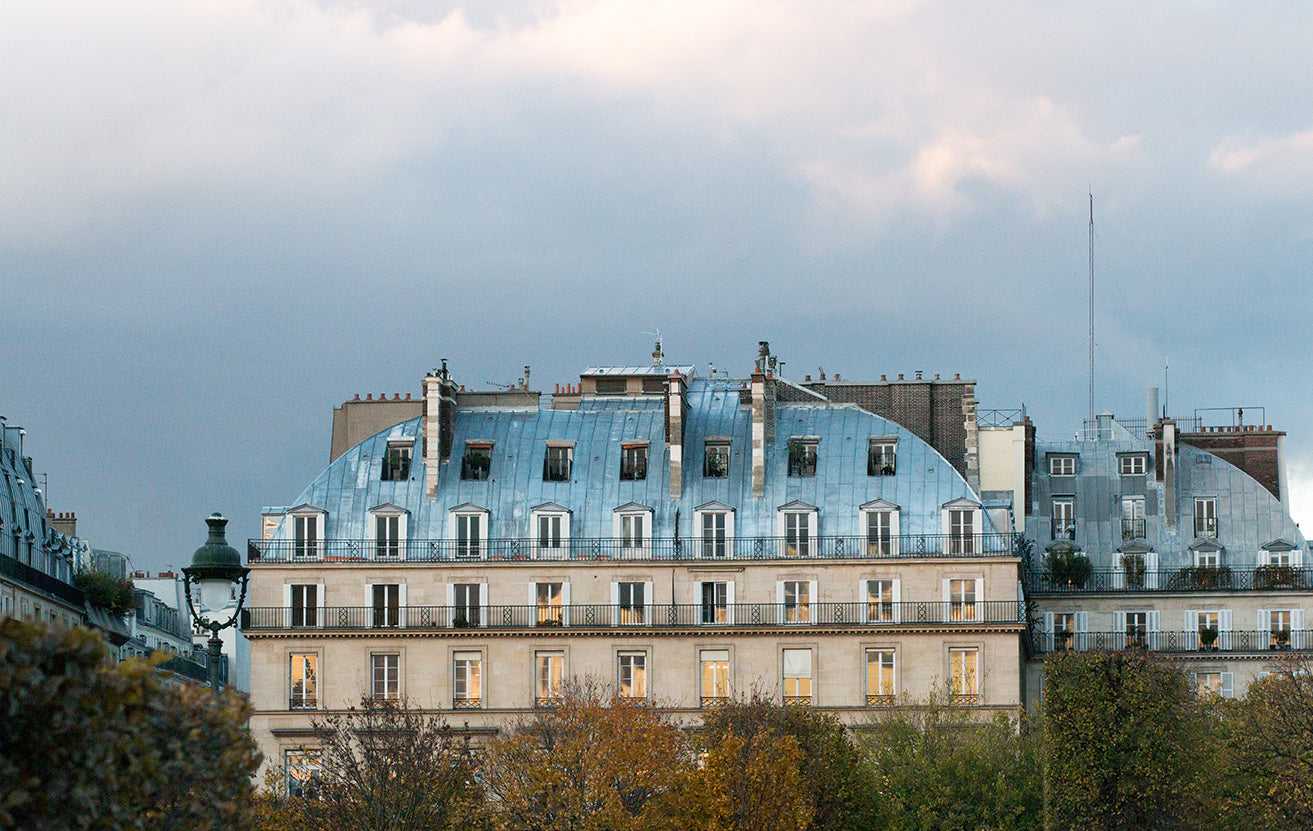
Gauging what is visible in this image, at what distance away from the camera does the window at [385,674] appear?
102m

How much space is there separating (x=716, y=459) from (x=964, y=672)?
47.0 feet

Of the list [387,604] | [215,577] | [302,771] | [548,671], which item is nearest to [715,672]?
[548,671]

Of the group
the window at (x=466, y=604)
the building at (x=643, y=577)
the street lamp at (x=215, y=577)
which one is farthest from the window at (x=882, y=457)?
the street lamp at (x=215, y=577)

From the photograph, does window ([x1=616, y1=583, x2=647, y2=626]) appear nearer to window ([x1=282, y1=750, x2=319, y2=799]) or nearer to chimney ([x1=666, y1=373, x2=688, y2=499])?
chimney ([x1=666, y1=373, x2=688, y2=499])

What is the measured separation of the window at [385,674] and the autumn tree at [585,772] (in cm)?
1939

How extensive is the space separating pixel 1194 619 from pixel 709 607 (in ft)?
83.7

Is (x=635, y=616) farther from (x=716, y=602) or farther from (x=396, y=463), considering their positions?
(x=396, y=463)

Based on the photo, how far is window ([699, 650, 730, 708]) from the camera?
101 metres

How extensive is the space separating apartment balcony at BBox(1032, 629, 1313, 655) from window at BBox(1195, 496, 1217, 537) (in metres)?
5.94

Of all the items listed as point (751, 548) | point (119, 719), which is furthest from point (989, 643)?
point (119, 719)

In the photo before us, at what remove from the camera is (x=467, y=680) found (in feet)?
334

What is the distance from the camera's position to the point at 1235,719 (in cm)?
8475

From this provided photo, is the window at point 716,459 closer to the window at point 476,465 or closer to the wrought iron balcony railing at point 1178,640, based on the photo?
the window at point 476,465

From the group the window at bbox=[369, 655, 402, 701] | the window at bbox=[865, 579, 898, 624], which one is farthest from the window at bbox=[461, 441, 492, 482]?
the window at bbox=[865, 579, 898, 624]
